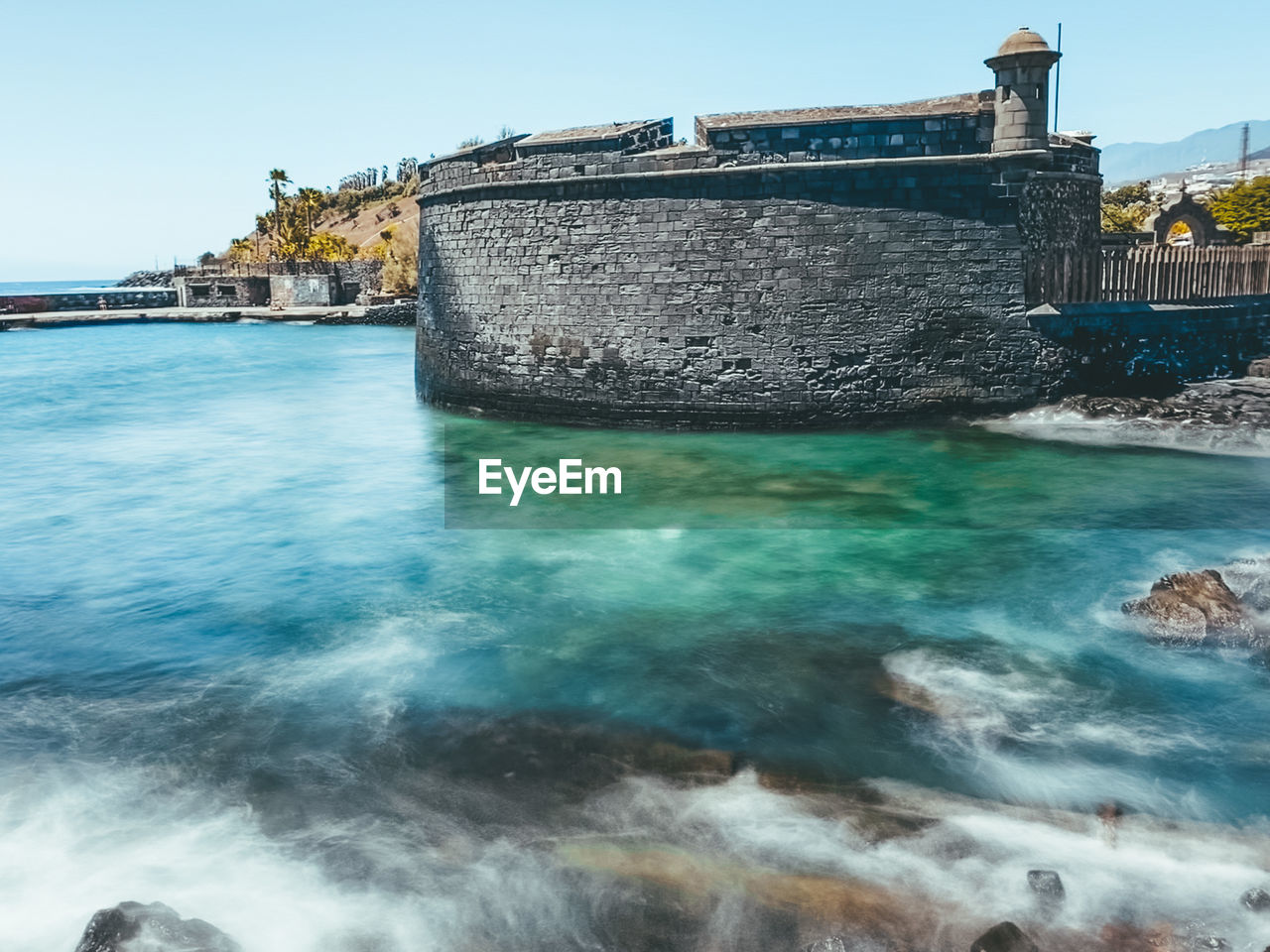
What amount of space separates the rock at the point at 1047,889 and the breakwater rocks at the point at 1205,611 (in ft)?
10.6

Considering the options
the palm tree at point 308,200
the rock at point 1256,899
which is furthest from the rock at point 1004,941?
the palm tree at point 308,200

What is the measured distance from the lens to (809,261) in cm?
1337

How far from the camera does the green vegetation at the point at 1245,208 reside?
33.8 m

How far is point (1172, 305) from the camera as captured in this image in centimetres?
1434

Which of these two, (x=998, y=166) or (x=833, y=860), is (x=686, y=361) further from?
(x=833, y=860)

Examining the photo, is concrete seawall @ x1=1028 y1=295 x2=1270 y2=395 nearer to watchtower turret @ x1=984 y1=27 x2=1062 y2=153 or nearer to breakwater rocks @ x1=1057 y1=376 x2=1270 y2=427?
breakwater rocks @ x1=1057 y1=376 x2=1270 y2=427

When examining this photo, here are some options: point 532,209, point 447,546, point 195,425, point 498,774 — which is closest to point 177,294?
point 195,425

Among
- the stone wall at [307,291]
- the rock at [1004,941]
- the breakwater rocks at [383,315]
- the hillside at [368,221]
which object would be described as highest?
the hillside at [368,221]

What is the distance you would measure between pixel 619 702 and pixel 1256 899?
3.37 meters

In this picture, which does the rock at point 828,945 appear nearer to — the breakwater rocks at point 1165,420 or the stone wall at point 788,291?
the stone wall at point 788,291

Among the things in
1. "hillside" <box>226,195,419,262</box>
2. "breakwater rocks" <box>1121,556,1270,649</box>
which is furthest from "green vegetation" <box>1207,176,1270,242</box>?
"hillside" <box>226,195,419,262</box>

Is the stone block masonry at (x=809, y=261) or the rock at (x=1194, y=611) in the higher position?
the stone block masonry at (x=809, y=261)

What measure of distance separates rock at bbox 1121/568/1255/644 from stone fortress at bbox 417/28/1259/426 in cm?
668

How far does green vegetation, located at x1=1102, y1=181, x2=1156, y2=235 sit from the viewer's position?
32522mm
